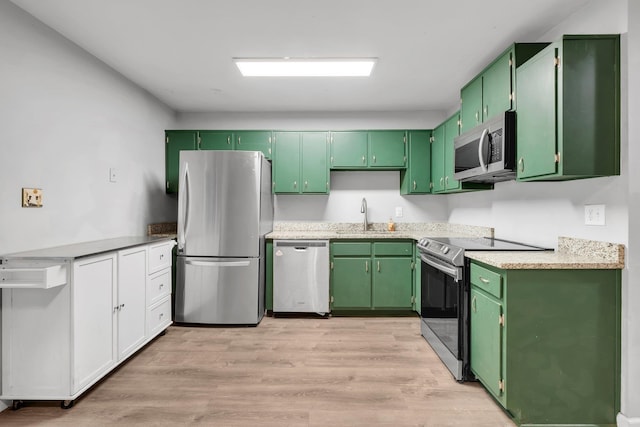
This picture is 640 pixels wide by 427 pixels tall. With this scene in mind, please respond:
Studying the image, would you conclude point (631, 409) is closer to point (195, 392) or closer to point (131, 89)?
point (195, 392)

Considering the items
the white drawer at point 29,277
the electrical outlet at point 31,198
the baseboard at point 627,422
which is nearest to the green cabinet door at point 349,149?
the electrical outlet at point 31,198

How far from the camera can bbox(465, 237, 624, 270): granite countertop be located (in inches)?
71.4

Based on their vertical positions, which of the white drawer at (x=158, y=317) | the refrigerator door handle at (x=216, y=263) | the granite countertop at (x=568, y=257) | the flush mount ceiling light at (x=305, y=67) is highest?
the flush mount ceiling light at (x=305, y=67)

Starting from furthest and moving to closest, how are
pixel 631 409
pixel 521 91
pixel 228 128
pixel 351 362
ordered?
pixel 228 128, pixel 351 362, pixel 521 91, pixel 631 409

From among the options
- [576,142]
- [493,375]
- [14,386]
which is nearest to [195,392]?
[14,386]

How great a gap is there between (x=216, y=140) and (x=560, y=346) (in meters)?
3.82

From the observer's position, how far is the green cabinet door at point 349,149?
4.07 meters

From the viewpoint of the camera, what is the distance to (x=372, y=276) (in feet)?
12.3

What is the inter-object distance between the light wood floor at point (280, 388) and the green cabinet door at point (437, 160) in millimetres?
1734

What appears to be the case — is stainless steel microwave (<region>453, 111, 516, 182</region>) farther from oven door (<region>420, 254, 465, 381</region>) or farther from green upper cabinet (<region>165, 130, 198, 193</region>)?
green upper cabinet (<region>165, 130, 198, 193</region>)

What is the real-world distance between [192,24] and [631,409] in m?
3.50

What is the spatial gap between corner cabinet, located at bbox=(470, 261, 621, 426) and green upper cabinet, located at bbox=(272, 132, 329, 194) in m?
2.55

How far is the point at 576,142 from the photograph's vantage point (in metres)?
1.82

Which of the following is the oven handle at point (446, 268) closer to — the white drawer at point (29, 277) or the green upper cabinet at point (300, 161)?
the green upper cabinet at point (300, 161)
